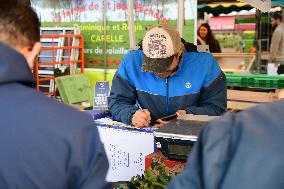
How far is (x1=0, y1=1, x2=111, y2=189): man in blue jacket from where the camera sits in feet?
4.35

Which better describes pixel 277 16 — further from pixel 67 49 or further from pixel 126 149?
pixel 126 149

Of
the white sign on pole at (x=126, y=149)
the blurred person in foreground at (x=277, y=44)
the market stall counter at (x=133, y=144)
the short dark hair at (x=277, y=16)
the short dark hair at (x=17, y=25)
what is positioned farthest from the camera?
the short dark hair at (x=277, y=16)

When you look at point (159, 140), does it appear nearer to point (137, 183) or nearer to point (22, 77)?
point (137, 183)

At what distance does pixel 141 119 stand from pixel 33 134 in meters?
1.55

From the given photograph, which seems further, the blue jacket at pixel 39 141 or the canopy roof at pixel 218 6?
the canopy roof at pixel 218 6

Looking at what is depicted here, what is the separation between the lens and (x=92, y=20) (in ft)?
23.7

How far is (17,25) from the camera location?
4.80 ft

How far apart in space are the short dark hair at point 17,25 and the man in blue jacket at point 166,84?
149cm

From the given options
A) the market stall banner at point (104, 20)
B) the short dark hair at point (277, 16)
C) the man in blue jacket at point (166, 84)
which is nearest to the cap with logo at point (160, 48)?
the man in blue jacket at point (166, 84)

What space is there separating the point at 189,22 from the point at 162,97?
305 cm

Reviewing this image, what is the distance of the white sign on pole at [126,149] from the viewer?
272cm

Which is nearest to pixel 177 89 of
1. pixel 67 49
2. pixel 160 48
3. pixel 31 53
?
pixel 160 48

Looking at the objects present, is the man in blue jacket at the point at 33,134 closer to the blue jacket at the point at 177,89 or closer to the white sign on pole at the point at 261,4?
the blue jacket at the point at 177,89

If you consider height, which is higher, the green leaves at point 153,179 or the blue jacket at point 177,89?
the blue jacket at point 177,89
